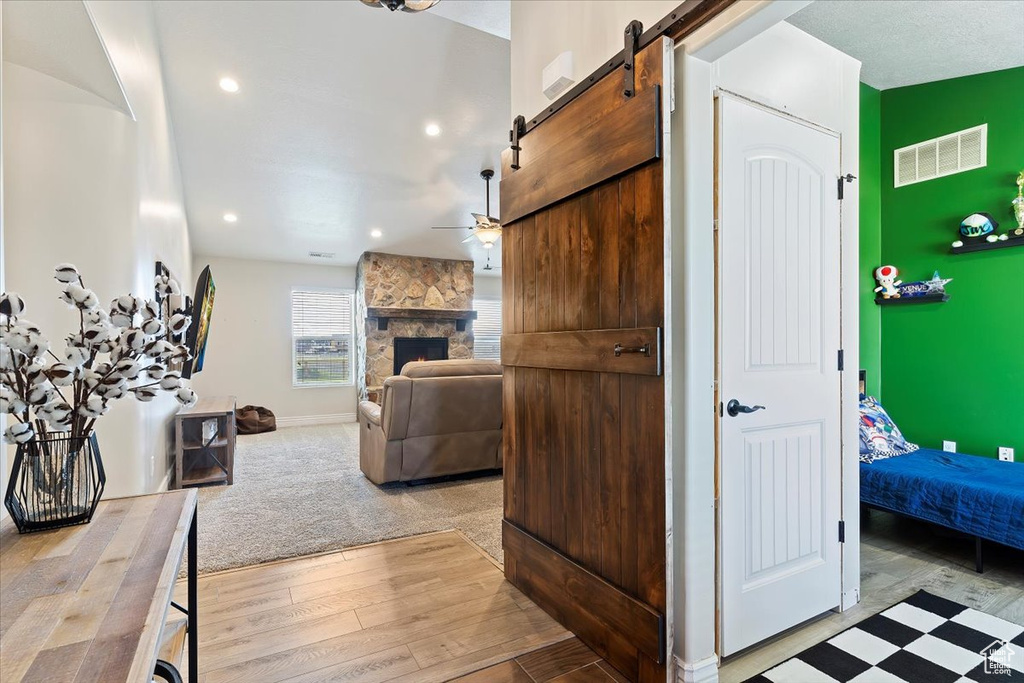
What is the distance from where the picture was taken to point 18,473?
1.08 m

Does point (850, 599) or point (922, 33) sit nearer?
point (850, 599)

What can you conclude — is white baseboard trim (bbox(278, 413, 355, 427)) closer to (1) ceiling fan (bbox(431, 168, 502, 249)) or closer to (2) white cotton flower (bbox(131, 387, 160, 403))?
(1) ceiling fan (bbox(431, 168, 502, 249))

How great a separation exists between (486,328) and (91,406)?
26.2ft

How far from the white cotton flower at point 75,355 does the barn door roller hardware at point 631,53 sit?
65.6 inches

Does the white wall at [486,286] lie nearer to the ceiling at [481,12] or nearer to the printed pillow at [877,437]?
A: the ceiling at [481,12]

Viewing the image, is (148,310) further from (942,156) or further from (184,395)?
(942,156)

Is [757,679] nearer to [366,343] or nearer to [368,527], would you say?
[368,527]

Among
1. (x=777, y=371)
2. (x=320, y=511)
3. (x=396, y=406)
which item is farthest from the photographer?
(x=396, y=406)

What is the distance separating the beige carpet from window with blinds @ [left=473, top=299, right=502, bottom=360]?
426 centimetres

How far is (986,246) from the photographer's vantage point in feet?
10.7

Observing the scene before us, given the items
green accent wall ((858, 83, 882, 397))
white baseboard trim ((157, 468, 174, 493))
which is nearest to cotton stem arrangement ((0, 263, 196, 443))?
white baseboard trim ((157, 468, 174, 493))

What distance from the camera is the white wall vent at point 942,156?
10.9ft

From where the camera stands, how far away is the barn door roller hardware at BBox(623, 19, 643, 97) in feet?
5.36

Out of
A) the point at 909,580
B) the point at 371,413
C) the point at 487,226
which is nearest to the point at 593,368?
the point at 909,580
